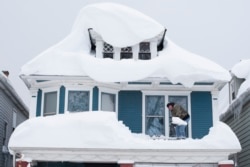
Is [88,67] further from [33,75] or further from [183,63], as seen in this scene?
[183,63]

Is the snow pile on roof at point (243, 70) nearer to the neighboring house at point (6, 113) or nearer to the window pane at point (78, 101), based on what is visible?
the window pane at point (78, 101)

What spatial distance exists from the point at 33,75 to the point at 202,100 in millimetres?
6464

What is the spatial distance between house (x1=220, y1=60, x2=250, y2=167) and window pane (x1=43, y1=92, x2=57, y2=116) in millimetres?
7530

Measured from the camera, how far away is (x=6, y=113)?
71.0ft

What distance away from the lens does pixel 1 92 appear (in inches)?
798

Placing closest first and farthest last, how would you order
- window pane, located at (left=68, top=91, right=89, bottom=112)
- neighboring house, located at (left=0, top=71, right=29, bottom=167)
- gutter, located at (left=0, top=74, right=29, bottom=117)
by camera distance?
1. window pane, located at (left=68, top=91, right=89, bottom=112)
2. gutter, located at (left=0, top=74, right=29, bottom=117)
3. neighboring house, located at (left=0, top=71, right=29, bottom=167)

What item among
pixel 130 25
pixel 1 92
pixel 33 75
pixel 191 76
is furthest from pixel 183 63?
pixel 1 92

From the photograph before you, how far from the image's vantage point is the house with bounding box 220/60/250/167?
1873 cm

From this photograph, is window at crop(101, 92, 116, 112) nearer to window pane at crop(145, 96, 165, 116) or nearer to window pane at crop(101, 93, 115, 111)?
window pane at crop(101, 93, 115, 111)

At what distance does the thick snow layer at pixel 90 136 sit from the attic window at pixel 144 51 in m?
4.55

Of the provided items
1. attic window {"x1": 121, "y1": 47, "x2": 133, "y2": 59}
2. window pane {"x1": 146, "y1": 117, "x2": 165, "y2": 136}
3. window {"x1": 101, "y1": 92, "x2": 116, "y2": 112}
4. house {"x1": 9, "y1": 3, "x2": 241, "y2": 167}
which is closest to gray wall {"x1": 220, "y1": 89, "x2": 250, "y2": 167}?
house {"x1": 9, "y1": 3, "x2": 241, "y2": 167}

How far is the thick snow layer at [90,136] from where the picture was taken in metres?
13.9

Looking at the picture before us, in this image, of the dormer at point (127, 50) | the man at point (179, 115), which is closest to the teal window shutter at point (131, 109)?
the man at point (179, 115)

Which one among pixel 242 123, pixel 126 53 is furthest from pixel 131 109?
pixel 242 123
